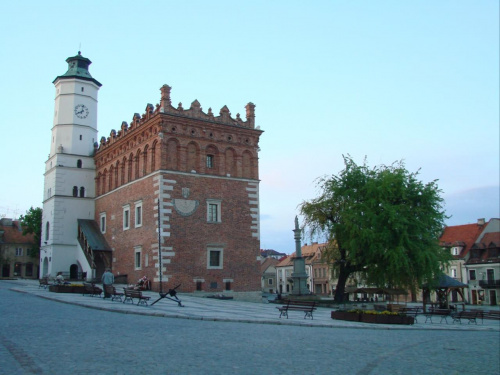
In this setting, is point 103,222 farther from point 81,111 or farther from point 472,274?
point 472,274

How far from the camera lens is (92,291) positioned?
2758 centimetres

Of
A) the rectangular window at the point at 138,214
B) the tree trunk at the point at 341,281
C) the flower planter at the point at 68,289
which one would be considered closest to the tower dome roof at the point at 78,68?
the rectangular window at the point at 138,214

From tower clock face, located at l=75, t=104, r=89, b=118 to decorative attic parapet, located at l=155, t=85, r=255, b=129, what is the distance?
47.5 ft

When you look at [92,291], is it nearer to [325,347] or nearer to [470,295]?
[325,347]

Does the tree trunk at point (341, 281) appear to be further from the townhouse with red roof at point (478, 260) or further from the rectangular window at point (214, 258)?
the townhouse with red roof at point (478, 260)

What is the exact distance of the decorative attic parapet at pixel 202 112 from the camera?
A: 35531mm

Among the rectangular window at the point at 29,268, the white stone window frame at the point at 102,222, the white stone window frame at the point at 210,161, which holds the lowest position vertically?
the rectangular window at the point at 29,268

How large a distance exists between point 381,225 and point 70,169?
27.6m

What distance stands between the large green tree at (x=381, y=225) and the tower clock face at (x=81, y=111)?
76.7 feet

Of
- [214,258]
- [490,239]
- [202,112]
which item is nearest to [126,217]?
[214,258]

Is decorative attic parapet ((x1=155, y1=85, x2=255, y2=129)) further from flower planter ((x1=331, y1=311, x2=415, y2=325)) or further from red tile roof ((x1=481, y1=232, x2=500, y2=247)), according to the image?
red tile roof ((x1=481, y1=232, x2=500, y2=247))

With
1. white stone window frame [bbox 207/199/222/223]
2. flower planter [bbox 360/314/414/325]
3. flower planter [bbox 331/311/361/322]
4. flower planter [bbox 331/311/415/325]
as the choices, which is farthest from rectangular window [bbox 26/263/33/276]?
flower planter [bbox 360/314/414/325]

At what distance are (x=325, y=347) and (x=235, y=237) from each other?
24243 mm

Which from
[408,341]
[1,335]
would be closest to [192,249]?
[408,341]
